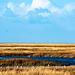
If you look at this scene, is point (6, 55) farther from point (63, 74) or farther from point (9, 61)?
point (63, 74)

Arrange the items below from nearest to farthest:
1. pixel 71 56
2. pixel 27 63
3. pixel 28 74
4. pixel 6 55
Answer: pixel 28 74, pixel 27 63, pixel 71 56, pixel 6 55

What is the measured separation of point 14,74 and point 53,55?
183 ft

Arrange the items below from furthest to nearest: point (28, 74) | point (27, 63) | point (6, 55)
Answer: point (6, 55), point (27, 63), point (28, 74)

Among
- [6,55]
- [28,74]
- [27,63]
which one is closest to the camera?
[28,74]

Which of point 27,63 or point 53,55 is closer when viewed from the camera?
point 27,63

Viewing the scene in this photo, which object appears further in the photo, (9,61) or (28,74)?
(9,61)

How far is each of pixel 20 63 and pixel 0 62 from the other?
3682 mm

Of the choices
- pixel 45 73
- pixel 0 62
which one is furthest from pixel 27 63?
pixel 45 73

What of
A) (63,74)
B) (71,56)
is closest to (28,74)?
(63,74)

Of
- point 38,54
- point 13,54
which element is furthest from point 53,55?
point 13,54

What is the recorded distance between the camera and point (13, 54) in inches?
3393

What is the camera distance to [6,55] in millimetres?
83875

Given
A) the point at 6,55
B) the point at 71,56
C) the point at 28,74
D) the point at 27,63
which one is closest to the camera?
the point at 28,74

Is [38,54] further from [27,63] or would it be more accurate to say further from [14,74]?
[14,74]
